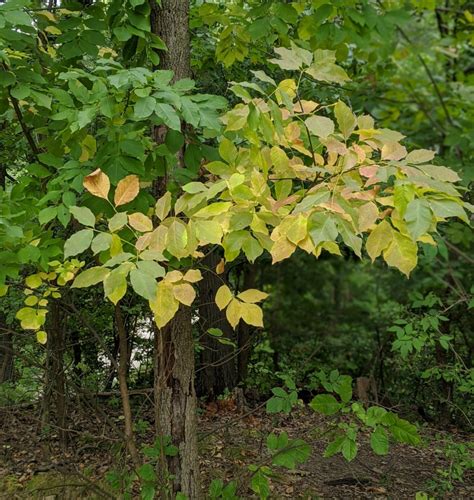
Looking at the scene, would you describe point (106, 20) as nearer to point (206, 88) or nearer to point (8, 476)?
point (206, 88)

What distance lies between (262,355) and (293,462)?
17.5 feet

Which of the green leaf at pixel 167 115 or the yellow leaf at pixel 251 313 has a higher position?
the green leaf at pixel 167 115

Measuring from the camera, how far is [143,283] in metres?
1.40

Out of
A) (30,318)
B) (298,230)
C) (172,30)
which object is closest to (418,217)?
(298,230)

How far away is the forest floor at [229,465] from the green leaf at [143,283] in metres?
2.16

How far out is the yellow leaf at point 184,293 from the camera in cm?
161

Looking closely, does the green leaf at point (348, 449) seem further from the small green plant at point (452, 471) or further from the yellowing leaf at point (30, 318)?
the small green plant at point (452, 471)

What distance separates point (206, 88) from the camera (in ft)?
14.3

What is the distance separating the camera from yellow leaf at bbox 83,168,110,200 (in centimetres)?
169

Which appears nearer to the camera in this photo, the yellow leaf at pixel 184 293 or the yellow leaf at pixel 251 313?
the yellow leaf at pixel 184 293

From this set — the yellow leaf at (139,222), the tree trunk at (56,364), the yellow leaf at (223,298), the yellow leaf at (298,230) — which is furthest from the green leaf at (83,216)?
the tree trunk at (56,364)

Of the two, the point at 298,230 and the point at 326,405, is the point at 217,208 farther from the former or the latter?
the point at 326,405

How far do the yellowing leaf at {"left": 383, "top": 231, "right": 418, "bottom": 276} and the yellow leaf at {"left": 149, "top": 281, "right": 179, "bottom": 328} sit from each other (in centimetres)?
61

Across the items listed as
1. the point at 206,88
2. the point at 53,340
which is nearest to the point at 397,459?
the point at 53,340
